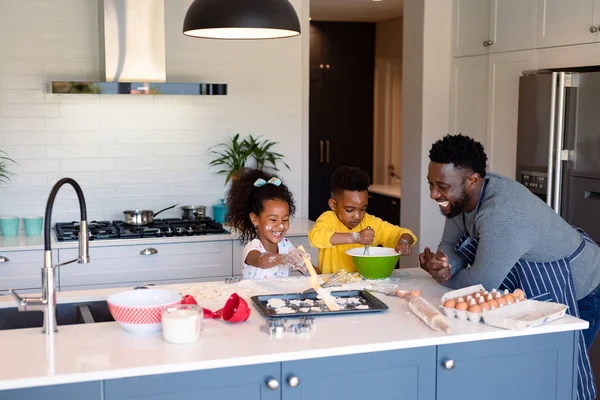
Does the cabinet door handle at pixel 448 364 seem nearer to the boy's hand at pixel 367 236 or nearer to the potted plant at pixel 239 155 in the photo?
the boy's hand at pixel 367 236

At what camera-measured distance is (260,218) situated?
3.15 m

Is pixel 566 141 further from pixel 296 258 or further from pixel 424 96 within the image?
pixel 296 258

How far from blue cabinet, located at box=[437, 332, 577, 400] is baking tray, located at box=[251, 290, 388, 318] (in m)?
0.30

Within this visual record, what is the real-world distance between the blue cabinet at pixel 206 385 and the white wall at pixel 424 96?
11.2 feet

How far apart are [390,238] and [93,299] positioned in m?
1.34

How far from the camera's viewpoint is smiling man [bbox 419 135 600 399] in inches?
100

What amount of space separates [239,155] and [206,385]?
292 cm

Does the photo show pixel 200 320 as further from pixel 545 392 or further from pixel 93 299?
pixel 545 392

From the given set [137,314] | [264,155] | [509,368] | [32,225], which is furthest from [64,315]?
[264,155]

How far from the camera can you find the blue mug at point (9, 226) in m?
4.33

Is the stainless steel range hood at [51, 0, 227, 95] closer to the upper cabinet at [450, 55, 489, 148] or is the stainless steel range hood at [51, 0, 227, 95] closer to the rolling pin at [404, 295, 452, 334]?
the upper cabinet at [450, 55, 489, 148]

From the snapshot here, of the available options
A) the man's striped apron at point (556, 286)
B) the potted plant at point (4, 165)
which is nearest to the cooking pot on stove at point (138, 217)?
the potted plant at point (4, 165)

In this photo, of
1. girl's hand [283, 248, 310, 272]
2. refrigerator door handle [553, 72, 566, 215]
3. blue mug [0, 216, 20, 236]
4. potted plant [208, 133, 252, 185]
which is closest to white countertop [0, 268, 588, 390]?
girl's hand [283, 248, 310, 272]

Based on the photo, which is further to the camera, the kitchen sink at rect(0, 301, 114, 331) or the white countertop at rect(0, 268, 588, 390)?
the kitchen sink at rect(0, 301, 114, 331)
